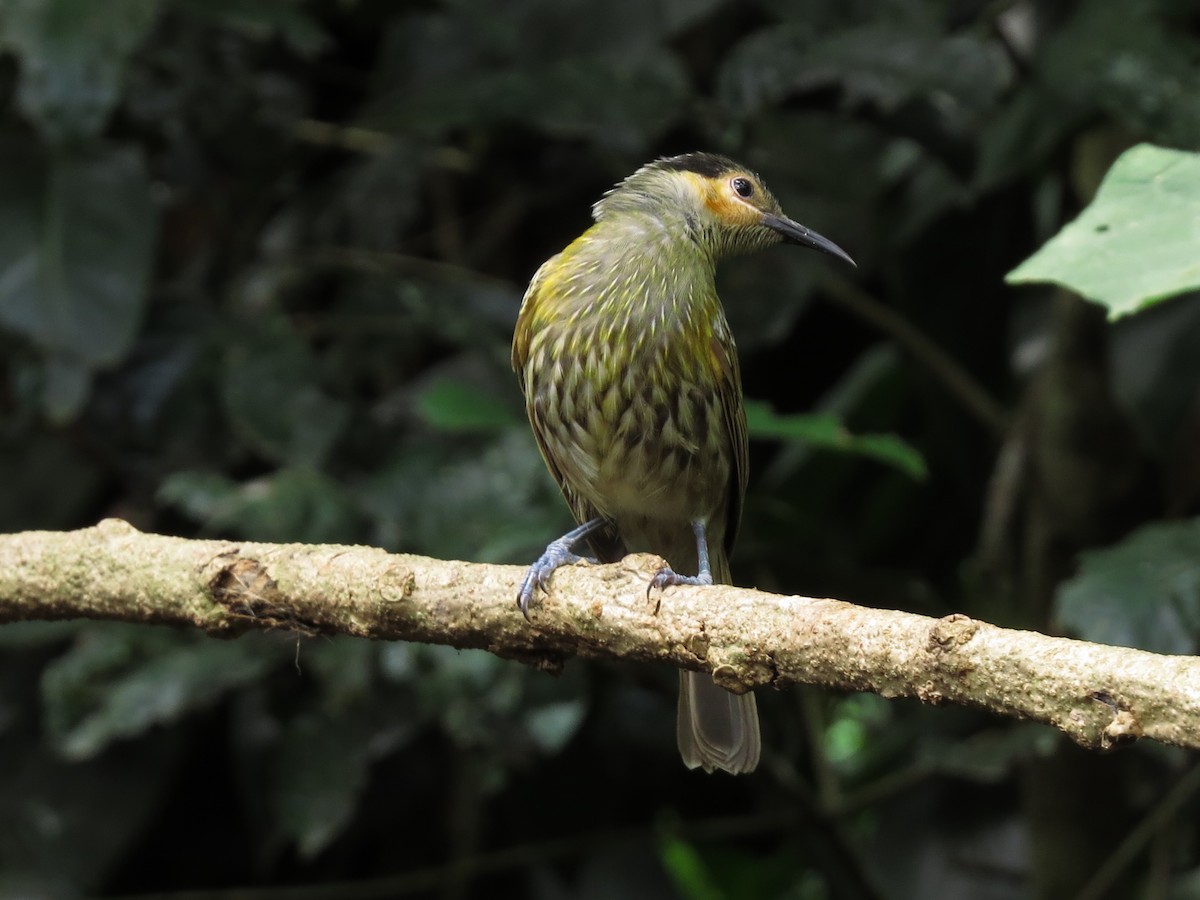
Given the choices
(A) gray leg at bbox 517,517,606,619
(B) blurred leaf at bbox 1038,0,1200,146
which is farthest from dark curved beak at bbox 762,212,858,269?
(A) gray leg at bbox 517,517,606,619

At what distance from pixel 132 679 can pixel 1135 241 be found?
97.2 inches

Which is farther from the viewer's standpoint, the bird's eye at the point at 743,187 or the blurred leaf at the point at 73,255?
the blurred leaf at the point at 73,255

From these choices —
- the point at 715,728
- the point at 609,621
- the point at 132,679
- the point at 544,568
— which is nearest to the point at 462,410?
the point at 715,728

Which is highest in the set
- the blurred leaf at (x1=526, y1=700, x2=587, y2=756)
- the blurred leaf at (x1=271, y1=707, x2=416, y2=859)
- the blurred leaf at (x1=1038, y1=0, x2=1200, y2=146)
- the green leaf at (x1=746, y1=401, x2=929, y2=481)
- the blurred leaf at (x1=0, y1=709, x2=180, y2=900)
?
the blurred leaf at (x1=1038, y1=0, x2=1200, y2=146)

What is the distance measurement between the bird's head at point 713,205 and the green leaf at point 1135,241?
5.36 feet

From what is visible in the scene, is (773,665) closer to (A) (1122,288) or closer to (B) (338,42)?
(A) (1122,288)

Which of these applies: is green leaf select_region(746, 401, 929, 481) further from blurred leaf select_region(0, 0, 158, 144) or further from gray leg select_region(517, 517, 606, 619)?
blurred leaf select_region(0, 0, 158, 144)

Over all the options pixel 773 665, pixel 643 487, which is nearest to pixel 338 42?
pixel 643 487

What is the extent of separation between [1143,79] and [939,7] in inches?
32.1

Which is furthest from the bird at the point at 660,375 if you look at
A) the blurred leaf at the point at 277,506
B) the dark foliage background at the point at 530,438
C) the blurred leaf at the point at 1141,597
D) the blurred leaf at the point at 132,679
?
the blurred leaf at the point at 132,679

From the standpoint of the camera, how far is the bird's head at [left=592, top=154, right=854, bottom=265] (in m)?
2.95

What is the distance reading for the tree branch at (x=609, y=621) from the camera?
1.23m

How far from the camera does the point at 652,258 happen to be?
280cm

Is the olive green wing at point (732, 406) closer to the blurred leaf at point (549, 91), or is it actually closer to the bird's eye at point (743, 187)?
the bird's eye at point (743, 187)
